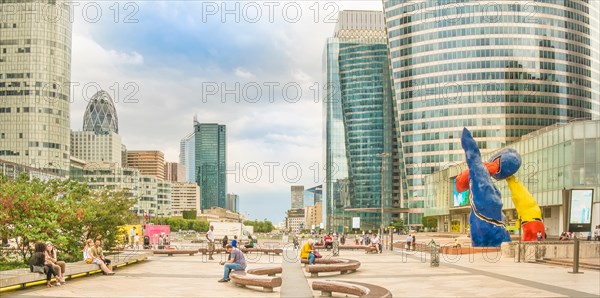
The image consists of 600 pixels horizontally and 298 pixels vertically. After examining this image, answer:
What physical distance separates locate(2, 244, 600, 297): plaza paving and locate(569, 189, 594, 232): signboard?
175 cm

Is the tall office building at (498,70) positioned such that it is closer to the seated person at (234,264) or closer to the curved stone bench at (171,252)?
the curved stone bench at (171,252)

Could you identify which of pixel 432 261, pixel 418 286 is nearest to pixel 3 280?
pixel 418 286

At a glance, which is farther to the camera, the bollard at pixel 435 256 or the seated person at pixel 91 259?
the bollard at pixel 435 256

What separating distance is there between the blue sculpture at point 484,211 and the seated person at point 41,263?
3026 centimetres

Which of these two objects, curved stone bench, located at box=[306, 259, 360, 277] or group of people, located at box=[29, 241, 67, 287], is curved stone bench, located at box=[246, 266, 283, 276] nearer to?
curved stone bench, located at box=[306, 259, 360, 277]

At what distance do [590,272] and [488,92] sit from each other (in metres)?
111

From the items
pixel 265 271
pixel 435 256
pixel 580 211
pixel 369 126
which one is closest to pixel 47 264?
pixel 265 271

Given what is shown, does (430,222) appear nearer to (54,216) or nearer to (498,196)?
(498,196)

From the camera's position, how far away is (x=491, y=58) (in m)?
132

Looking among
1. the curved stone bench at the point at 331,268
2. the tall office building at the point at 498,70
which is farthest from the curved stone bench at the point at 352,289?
the tall office building at the point at 498,70

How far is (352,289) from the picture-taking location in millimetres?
17969

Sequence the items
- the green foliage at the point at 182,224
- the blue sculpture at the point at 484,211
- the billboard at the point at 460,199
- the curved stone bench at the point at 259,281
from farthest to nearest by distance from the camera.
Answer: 1. the green foliage at the point at 182,224
2. the billboard at the point at 460,199
3. the blue sculpture at the point at 484,211
4. the curved stone bench at the point at 259,281

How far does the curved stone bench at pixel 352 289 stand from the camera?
16.7m

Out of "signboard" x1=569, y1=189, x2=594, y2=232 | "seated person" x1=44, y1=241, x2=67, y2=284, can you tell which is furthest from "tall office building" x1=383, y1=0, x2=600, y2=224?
"seated person" x1=44, y1=241, x2=67, y2=284
